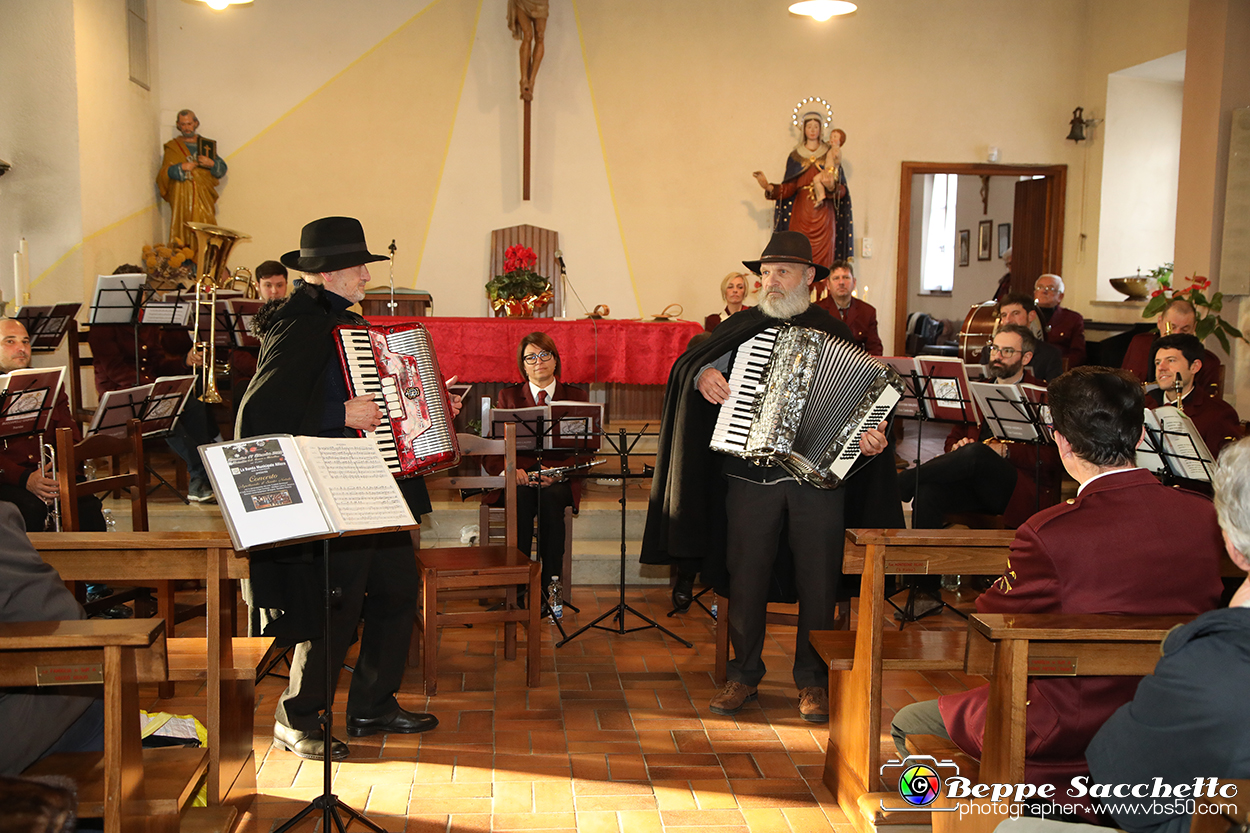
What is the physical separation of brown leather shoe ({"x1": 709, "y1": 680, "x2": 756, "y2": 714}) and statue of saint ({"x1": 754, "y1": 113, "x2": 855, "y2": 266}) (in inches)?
243

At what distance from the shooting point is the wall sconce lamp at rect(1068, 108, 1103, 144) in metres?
9.83

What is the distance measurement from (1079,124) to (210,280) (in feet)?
26.4

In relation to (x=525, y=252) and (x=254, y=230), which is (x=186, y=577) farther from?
(x=254, y=230)

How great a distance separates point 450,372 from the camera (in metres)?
6.79

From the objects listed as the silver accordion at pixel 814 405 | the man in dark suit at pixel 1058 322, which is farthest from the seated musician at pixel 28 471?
the man in dark suit at pixel 1058 322

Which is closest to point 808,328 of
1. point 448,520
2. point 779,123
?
point 448,520

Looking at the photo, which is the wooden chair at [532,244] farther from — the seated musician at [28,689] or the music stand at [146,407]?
the seated musician at [28,689]

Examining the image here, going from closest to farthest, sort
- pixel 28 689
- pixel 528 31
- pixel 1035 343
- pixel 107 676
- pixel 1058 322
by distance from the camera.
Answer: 1. pixel 107 676
2. pixel 28 689
3. pixel 1035 343
4. pixel 1058 322
5. pixel 528 31

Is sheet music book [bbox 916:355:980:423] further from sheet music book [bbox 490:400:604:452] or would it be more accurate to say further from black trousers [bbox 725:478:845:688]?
sheet music book [bbox 490:400:604:452]

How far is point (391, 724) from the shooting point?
11.8 feet

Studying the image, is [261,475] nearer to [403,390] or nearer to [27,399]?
[403,390]

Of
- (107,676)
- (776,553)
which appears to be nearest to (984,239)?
(776,553)

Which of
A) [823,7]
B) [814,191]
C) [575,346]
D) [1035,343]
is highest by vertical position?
[823,7]

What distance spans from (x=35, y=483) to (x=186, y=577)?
2.38m
